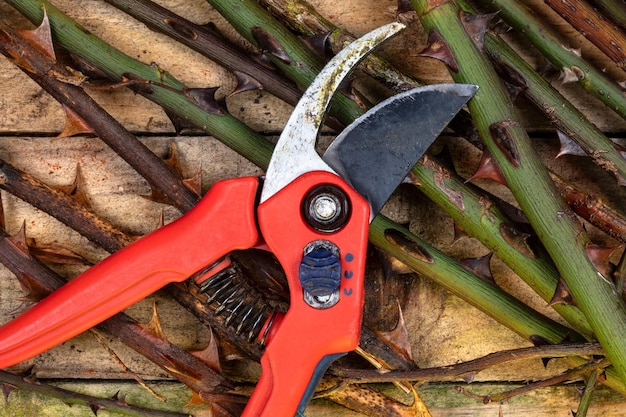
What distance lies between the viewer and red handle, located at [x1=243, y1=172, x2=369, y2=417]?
814 mm

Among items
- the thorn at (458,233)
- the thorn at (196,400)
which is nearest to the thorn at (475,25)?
the thorn at (458,233)

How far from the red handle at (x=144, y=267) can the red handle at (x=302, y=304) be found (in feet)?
0.11

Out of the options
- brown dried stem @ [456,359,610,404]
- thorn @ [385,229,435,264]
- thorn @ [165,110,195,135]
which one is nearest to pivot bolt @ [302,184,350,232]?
thorn @ [385,229,435,264]

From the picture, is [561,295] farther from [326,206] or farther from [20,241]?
[20,241]

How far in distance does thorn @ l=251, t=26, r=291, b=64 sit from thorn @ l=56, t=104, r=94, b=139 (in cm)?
25

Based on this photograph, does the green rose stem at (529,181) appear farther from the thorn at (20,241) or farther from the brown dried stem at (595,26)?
the thorn at (20,241)

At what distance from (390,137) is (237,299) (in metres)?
0.28

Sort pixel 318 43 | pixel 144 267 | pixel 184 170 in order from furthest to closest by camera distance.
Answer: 1. pixel 184 170
2. pixel 318 43
3. pixel 144 267

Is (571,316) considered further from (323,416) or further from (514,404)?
(323,416)

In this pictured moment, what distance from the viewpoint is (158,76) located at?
3.01 ft

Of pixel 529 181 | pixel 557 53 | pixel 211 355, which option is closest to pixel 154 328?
pixel 211 355

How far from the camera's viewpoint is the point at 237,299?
0.88 meters

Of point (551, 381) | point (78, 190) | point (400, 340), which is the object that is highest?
point (78, 190)

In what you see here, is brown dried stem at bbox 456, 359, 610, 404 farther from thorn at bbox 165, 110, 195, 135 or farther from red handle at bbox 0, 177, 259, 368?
thorn at bbox 165, 110, 195, 135
